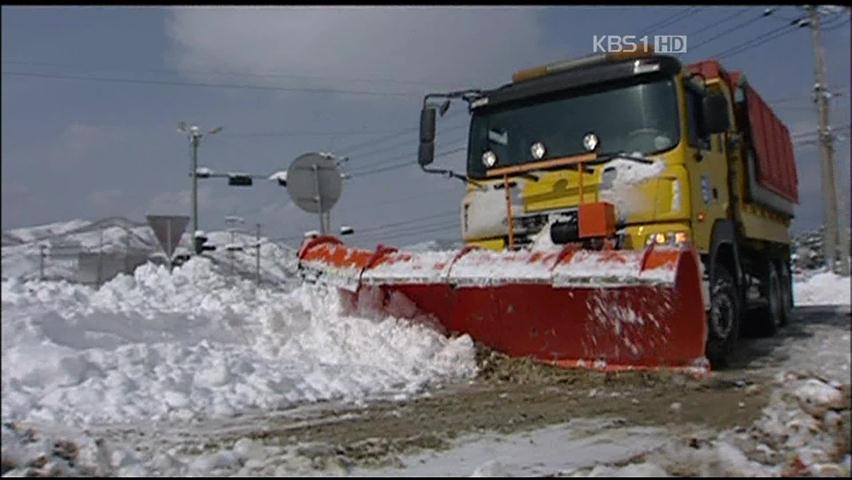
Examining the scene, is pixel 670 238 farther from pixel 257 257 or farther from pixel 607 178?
pixel 257 257

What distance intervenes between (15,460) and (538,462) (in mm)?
2091

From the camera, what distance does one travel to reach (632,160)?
6539mm

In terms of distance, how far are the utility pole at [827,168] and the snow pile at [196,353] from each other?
2820 mm

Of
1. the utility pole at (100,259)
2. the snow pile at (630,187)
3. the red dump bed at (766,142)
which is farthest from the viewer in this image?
the red dump bed at (766,142)

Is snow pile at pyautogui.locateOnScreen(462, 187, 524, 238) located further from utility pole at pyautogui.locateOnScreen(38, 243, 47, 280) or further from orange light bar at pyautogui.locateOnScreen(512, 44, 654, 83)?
utility pole at pyautogui.locateOnScreen(38, 243, 47, 280)

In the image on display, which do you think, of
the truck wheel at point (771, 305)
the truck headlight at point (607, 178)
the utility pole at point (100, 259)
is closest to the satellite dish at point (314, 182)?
the utility pole at point (100, 259)

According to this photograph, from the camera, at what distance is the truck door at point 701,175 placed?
654cm

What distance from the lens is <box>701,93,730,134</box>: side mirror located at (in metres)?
6.70

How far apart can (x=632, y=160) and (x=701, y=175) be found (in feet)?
1.96

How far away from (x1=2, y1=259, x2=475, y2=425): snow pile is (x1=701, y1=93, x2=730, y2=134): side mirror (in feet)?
8.47

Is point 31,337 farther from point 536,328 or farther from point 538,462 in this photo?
point 536,328

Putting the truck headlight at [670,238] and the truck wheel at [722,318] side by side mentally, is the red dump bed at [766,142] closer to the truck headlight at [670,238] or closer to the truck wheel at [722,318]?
the truck wheel at [722,318]

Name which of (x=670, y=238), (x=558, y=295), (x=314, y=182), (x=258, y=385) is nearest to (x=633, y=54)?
(x=670, y=238)

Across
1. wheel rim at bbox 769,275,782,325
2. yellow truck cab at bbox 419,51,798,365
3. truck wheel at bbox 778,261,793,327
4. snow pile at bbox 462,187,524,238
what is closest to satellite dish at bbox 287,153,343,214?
yellow truck cab at bbox 419,51,798,365
